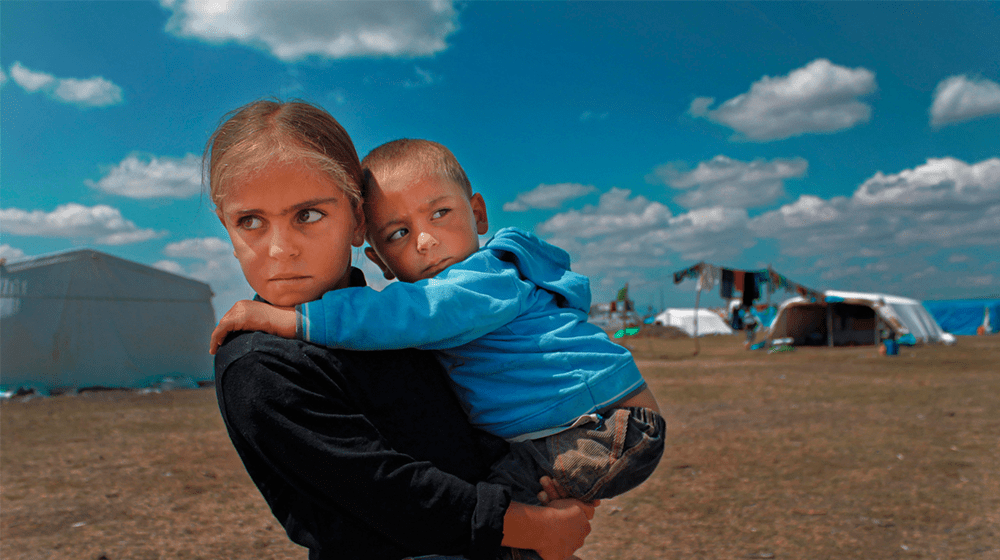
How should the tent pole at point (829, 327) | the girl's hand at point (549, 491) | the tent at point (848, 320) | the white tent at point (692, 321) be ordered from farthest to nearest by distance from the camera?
the white tent at point (692, 321) → the tent pole at point (829, 327) → the tent at point (848, 320) → the girl's hand at point (549, 491)

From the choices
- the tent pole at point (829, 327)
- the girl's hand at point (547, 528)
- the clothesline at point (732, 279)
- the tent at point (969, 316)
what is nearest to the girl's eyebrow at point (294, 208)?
the girl's hand at point (547, 528)

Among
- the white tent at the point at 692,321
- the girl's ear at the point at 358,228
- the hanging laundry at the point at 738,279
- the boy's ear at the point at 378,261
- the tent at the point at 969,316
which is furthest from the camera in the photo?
the white tent at the point at 692,321

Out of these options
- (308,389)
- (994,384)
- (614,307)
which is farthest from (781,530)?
(614,307)

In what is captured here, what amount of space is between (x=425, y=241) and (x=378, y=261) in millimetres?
328

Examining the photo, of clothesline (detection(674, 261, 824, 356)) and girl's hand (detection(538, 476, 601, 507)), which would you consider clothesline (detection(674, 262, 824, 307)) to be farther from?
girl's hand (detection(538, 476, 601, 507))

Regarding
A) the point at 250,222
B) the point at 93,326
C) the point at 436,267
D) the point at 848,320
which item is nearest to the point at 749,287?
the point at 848,320

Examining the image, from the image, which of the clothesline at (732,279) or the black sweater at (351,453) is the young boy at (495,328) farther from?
the clothesline at (732,279)

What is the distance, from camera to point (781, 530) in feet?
16.3

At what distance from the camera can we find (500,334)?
145 centimetres

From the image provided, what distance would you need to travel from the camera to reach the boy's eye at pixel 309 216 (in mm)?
1315

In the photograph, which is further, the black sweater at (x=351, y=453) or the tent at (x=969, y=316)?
the tent at (x=969, y=316)

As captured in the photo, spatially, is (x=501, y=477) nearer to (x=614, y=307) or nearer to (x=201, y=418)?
(x=201, y=418)

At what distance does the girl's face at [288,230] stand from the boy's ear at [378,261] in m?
0.37

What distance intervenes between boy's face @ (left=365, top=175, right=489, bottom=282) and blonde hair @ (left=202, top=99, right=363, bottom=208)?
103mm
